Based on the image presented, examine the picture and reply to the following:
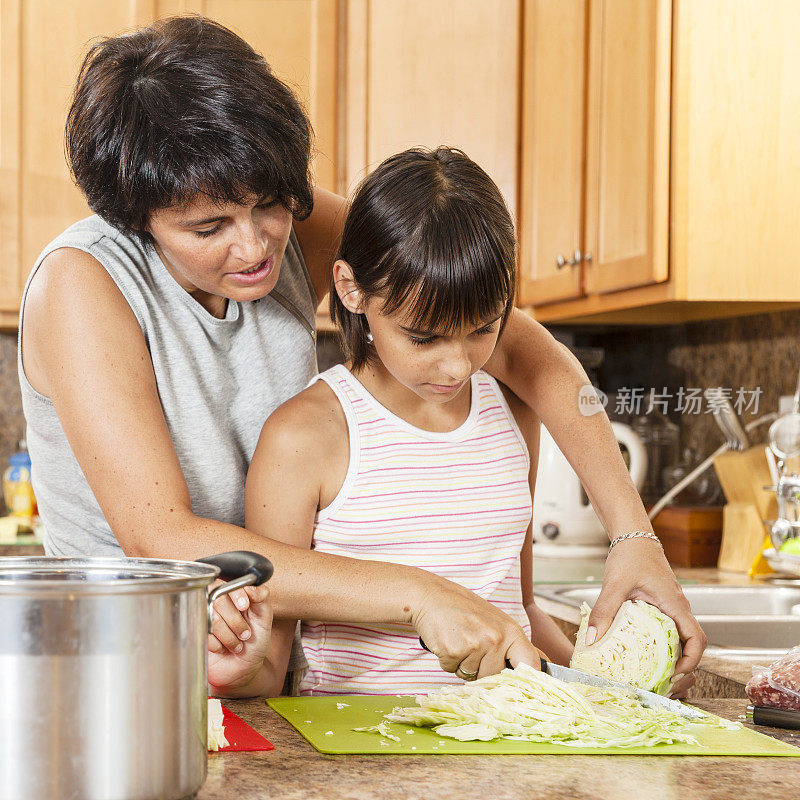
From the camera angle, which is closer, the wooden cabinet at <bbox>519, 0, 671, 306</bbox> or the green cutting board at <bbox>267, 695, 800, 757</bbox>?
the green cutting board at <bbox>267, 695, 800, 757</bbox>

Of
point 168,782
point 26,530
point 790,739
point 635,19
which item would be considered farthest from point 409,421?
point 26,530

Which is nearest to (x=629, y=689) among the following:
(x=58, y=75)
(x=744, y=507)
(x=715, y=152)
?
(x=715, y=152)

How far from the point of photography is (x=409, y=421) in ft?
3.92

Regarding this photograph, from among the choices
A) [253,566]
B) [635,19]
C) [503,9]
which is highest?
[503,9]

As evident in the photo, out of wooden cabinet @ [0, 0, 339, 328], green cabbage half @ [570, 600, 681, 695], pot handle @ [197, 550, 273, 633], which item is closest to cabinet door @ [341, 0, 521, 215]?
wooden cabinet @ [0, 0, 339, 328]

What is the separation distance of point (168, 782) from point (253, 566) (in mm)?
135

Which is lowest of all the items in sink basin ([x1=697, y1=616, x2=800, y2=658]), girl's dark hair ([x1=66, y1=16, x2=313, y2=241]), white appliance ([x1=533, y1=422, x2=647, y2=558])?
sink basin ([x1=697, y1=616, x2=800, y2=658])

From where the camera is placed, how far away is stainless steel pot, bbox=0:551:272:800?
0.54m

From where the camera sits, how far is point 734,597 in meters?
1.95

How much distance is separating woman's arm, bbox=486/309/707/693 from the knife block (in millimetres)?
1091

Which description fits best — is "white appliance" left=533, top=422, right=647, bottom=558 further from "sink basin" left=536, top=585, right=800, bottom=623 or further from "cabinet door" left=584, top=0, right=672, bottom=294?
"sink basin" left=536, top=585, right=800, bottom=623

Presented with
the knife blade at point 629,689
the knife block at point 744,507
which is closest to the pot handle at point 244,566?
the knife blade at point 629,689

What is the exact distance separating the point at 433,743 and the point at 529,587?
552 mm

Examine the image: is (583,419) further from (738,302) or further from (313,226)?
(738,302)
